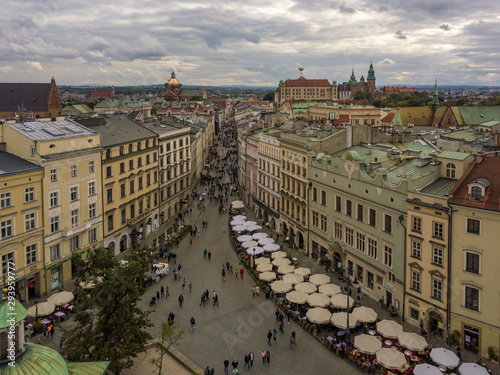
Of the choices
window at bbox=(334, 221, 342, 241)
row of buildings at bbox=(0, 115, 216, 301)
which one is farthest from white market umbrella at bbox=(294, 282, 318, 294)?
row of buildings at bbox=(0, 115, 216, 301)

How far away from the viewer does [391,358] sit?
31.4 metres

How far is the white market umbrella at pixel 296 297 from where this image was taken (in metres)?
41.6

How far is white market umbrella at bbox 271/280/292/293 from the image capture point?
145 ft

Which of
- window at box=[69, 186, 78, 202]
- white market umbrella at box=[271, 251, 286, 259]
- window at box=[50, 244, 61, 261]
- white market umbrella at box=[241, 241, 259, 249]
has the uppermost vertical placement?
window at box=[69, 186, 78, 202]

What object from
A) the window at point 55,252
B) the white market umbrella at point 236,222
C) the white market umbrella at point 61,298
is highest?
the window at point 55,252

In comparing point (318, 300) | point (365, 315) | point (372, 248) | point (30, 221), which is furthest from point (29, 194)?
point (372, 248)

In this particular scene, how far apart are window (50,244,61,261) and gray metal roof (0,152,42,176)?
29.7 ft

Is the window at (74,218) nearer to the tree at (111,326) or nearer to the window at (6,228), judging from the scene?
the window at (6,228)

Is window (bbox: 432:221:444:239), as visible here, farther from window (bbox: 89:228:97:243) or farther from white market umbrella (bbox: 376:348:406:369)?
window (bbox: 89:228:97:243)

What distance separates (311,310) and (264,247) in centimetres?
1783

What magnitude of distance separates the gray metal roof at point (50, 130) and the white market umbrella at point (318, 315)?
107 ft

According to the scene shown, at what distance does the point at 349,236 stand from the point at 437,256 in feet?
43.9

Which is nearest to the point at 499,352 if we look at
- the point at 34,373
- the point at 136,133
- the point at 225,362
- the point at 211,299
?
the point at 225,362

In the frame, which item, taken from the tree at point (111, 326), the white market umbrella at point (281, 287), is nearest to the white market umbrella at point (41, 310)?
the tree at point (111, 326)
